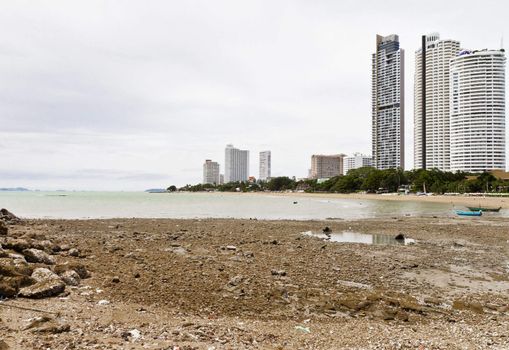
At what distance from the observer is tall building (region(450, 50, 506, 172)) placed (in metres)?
164

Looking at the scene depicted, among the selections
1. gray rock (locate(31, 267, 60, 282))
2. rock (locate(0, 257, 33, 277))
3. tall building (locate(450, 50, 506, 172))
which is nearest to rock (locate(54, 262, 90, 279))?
gray rock (locate(31, 267, 60, 282))

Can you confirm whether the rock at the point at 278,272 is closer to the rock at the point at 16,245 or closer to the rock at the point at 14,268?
the rock at the point at 14,268

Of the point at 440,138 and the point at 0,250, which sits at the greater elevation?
the point at 440,138

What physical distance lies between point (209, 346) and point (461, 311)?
→ 652 cm

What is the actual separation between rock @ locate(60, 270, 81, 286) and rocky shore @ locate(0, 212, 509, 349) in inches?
1.0

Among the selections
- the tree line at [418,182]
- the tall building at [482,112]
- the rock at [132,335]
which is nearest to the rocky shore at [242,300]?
the rock at [132,335]

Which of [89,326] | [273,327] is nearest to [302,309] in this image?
[273,327]

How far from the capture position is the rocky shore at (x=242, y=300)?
21.2 feet

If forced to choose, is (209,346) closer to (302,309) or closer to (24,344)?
(24,344)

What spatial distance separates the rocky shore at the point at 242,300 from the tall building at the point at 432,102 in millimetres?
185831

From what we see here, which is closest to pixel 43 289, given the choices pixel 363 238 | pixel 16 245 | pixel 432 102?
pixel 16 245

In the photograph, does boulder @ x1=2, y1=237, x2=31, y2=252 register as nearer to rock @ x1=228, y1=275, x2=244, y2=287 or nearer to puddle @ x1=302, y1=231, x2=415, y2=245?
rock @ x1=228, y1=275, x2=244, y2=287

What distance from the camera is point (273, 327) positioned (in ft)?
24.6

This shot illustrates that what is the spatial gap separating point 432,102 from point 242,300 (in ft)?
662
